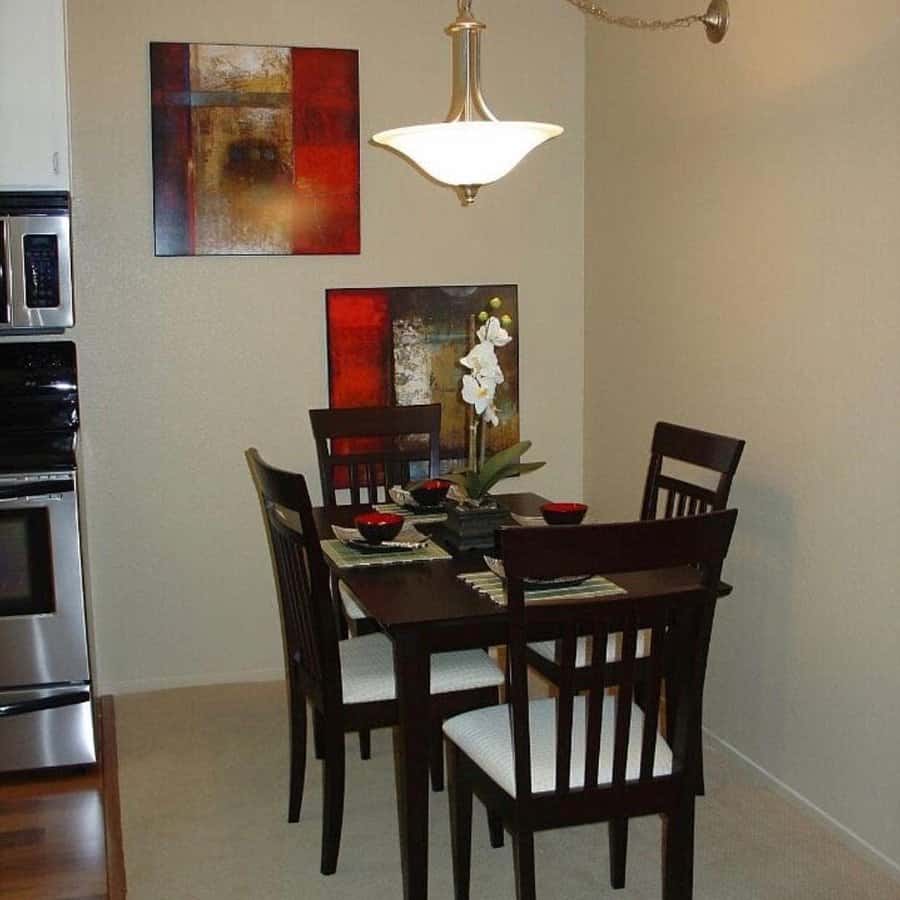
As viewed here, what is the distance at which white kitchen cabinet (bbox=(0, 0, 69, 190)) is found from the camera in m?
3.39

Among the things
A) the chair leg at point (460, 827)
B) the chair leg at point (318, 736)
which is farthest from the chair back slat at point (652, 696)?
the chair leg at point (318, 736)

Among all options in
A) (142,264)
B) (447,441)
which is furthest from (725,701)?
(142,264)

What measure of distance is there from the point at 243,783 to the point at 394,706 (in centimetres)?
80

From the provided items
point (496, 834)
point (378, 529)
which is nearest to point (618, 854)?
point (496, 834)

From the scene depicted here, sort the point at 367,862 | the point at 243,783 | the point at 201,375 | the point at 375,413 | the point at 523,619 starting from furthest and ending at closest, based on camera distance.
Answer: the point at 201,375 → the point at 375,413 → the point at 243,783 → the point at 367,862 → the point at 523,619

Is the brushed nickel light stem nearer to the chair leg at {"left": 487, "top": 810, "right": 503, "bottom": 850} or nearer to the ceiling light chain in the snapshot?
the ceiling light chain

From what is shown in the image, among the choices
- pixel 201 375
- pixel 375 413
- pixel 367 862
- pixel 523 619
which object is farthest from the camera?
pixel 201 375

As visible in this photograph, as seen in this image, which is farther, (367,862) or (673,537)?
(367,862)

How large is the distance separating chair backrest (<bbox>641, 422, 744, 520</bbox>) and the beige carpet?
0.77 m

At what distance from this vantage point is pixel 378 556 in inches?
109

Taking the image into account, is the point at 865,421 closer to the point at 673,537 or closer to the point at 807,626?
the point at 807,626

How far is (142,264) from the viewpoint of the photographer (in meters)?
3.94

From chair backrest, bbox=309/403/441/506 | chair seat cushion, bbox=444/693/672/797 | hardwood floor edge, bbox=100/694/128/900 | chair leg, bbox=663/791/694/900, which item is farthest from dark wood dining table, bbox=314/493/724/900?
chair backrest, bbox=309/403/441/506

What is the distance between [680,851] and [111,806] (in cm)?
164
